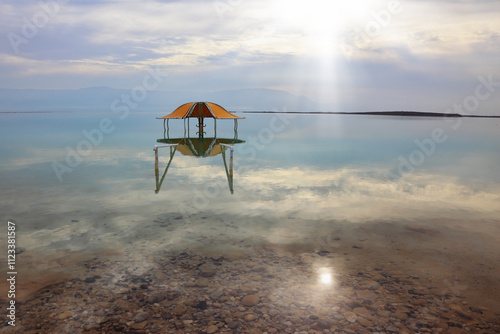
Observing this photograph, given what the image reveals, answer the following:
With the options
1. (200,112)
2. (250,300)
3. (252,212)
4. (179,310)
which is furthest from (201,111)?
(179,310)

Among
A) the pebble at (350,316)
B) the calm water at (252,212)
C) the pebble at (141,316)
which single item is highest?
the pebble at (350,316)

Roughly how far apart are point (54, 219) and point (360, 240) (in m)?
7.60

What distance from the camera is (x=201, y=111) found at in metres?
31.7

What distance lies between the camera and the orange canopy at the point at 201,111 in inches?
1169

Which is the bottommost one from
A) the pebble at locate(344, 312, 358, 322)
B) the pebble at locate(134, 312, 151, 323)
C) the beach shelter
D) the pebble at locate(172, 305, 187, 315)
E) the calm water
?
the calm water

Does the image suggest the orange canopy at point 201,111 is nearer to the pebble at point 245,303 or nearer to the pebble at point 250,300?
the pebble at point 245,303

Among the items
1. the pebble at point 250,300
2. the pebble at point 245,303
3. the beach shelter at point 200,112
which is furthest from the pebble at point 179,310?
the beach shelter at point 200,112

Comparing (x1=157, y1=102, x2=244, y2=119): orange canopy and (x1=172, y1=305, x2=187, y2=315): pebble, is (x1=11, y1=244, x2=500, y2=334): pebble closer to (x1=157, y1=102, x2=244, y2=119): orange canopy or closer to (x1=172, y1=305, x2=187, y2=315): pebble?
(x1=172, y1=305, x2=187, y2=315): pebble

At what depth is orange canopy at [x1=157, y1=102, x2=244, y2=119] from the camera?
97.4 ft

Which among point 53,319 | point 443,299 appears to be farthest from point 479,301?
point 53,319

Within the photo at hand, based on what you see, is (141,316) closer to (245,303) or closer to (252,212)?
(245,303)

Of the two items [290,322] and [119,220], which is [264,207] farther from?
[290,322]

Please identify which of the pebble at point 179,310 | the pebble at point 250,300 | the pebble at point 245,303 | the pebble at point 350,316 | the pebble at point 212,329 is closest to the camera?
the pebble at point 212,329

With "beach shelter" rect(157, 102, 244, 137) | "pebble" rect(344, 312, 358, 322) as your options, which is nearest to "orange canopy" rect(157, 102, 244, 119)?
"beach shelter" rect(157, 102, 244, 137)
